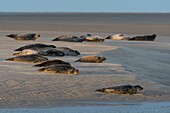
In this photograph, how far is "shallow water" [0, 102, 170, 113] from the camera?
412 inches

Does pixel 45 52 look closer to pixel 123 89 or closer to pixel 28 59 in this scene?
pixel 28 59

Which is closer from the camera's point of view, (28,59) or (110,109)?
(110,109)

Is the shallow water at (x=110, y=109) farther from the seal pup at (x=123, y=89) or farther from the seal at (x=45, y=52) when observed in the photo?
the seal at (x=45, y=52)

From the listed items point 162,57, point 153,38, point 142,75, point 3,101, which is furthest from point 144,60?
point 153,38

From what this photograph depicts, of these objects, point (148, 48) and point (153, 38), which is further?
point (153, 38)

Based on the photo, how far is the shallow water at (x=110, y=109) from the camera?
34.3 feet

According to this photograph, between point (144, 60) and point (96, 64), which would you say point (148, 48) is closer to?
point (144, 60)

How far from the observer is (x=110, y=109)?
10750 millimetres

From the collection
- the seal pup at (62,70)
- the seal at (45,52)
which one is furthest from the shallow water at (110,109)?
the seal at (45,52)

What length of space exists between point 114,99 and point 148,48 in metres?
11.8

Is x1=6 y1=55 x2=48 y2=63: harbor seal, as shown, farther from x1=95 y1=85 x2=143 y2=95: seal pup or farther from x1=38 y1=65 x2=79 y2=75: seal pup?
x1=95 y1=85 x2=143 y2=95: seal pup

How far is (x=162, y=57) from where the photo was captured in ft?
65.5

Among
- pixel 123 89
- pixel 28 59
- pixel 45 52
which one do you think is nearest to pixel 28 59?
pixel 28 59

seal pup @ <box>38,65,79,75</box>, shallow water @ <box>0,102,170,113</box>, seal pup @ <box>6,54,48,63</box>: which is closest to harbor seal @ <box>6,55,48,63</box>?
seal pup @ <box>6,54,48,63</box>
